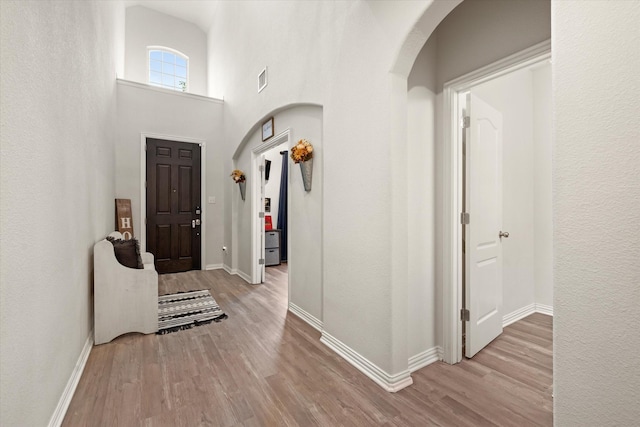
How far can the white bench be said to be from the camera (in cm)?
254

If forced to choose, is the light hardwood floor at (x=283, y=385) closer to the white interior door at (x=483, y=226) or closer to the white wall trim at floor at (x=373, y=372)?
the white wall trim at floor at (x=373, y=372)

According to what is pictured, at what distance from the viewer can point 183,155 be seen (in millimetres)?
5402

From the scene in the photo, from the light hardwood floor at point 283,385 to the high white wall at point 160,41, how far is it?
6.03 meters

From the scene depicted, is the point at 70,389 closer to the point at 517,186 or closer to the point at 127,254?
the point at 127,254

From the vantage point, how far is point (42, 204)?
1423 mm

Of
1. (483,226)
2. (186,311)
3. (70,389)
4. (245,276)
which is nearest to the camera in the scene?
(70,389)

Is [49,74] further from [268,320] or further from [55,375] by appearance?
[268,320]

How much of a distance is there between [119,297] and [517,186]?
406 cm

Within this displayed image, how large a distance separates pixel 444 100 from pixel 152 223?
195 inches

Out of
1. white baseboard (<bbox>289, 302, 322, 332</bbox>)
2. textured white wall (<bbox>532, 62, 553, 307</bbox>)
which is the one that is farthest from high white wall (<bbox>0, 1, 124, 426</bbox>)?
textured white wall (<bbox>532, 62, 553, 307</bbox>)

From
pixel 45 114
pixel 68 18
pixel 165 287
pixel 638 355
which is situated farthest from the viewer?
pixel 165 287

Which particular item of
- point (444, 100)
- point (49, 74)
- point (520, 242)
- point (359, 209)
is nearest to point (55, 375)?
point (49, 74)

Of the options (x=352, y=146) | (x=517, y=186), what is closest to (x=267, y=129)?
(x=352, y=146)

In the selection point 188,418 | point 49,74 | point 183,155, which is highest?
point 183,155
